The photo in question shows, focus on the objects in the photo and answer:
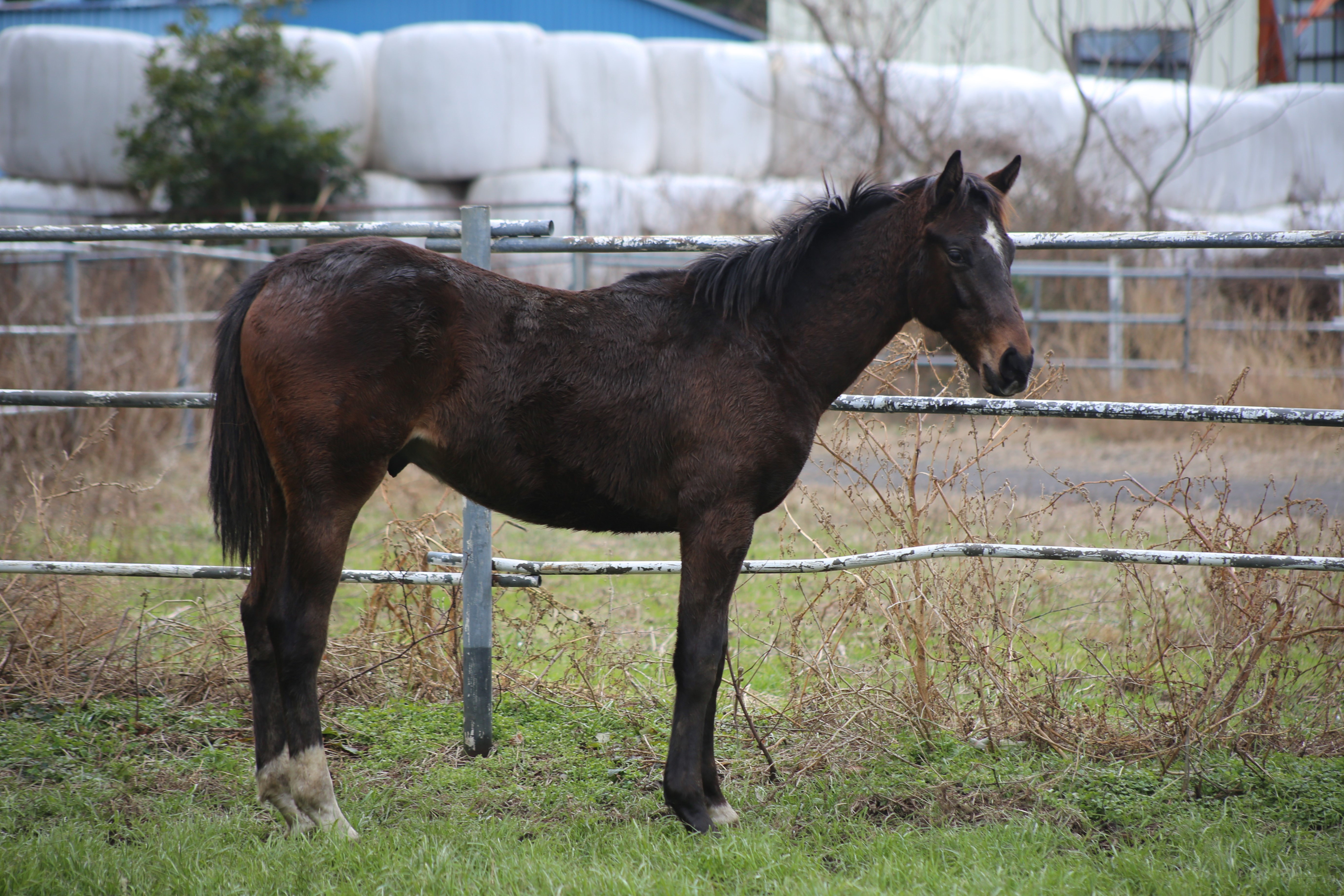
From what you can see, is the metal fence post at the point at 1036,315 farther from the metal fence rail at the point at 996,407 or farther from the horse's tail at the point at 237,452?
the horse's tail at the point at 237,452

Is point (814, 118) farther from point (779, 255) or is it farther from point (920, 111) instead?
point (779, 255)

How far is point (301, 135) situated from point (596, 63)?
5.48m

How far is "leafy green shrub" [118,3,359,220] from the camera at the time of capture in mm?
15320

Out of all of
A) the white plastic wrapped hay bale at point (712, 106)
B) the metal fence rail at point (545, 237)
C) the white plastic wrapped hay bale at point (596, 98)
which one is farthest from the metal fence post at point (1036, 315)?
the metal fence rail at point (545, 237)

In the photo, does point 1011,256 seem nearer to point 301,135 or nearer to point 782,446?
point 782,446

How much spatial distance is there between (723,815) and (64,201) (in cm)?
1780

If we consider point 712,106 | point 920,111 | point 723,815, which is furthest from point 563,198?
point 723,815

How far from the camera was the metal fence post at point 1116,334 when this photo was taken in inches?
455

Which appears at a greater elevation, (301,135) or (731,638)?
(301,135)

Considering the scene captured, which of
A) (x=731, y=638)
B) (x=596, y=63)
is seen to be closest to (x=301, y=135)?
(x=596, y=63)

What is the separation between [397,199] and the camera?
58.3 ft

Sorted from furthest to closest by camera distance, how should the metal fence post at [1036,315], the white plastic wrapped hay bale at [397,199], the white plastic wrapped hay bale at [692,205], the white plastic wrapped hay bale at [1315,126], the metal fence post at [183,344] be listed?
the white plastic wrapped hay bale at [1315,126] < the white plastic wrapped hay bale at [397,199] < the white plastic wrapped hay bale at [692,205] < the metal fence post at [1036,315] < the metal fence post at [183,344]

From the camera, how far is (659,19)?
20.9 m

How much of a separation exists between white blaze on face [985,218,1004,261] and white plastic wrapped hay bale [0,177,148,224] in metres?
16.2
